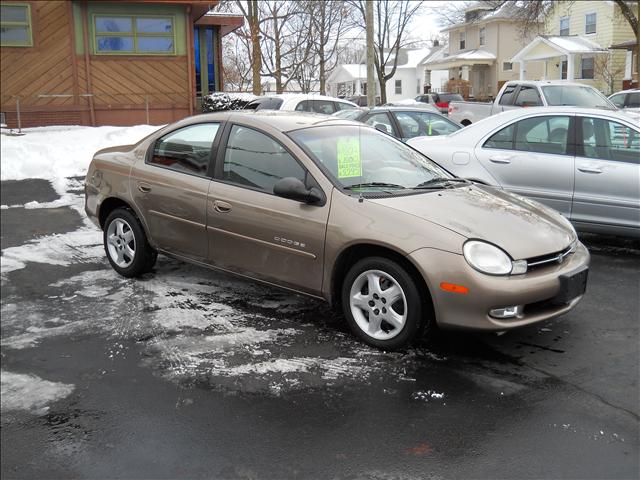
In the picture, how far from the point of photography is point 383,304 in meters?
4.18

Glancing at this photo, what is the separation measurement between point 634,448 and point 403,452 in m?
1.14

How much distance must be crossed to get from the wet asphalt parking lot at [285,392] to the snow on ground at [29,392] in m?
0.01

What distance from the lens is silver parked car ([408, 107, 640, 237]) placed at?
6.33 meters

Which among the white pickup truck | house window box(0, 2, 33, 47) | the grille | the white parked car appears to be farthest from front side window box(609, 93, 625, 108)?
the grille

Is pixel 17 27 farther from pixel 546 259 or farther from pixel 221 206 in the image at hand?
pixel 546 259

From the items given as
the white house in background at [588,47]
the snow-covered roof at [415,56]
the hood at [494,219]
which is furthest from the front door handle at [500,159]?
the snow-covered roof at [415,56]

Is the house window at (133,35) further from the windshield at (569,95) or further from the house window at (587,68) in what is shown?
the house window at (587,68)

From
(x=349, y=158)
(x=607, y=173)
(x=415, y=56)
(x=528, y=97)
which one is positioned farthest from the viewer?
(x=415, y=56)

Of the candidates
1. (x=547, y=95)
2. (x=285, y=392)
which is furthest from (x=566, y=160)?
(x=547, y=95)

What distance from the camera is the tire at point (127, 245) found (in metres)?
5.58

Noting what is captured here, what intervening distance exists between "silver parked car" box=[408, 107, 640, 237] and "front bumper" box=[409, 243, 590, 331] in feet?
8.90

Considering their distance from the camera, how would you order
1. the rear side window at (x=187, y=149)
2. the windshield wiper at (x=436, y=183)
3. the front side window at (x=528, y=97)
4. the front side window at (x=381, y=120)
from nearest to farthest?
the windshield wiper at (x=436, y=183) → the rear side window at (x=187, y=149) → the front side window at (x=381, y=120) → the front side window at (x=528, y=97)

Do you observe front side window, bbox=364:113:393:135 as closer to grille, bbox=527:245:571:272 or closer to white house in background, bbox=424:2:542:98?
grille, bbox=527:245:571:272

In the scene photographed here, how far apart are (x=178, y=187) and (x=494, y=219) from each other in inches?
97.7
